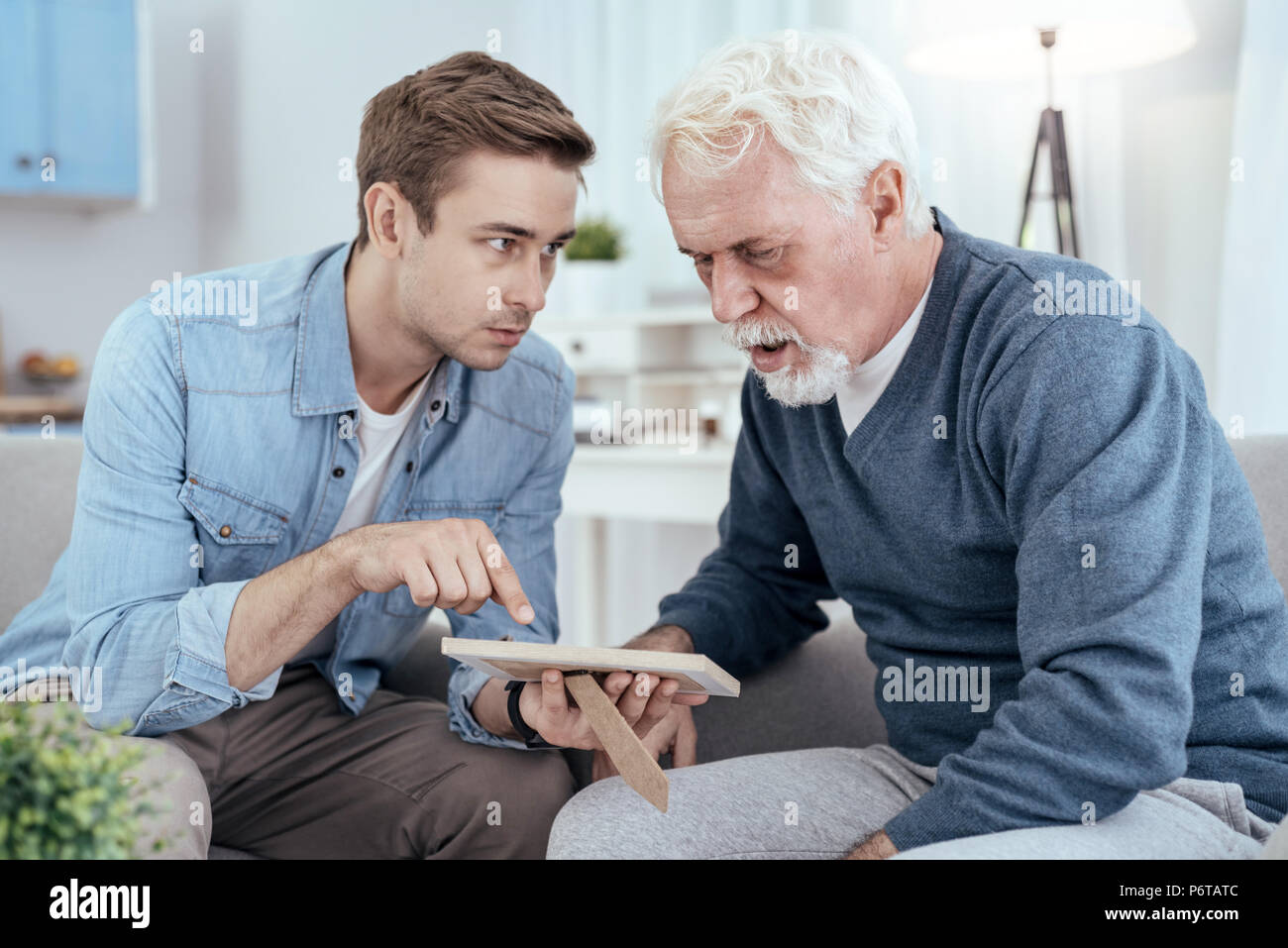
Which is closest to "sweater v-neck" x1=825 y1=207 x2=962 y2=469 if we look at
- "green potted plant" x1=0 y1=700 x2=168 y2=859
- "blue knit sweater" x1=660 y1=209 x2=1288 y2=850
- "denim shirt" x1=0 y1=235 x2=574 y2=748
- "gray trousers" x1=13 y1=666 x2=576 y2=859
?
"blue knit sweater" x1=660 y1=209 x2=1288 y2=850

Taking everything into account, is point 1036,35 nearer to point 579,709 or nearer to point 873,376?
point 873,376

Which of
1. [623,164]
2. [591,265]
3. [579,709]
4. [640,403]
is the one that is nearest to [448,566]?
[579,709]

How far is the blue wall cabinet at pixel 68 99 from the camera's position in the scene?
3424mm

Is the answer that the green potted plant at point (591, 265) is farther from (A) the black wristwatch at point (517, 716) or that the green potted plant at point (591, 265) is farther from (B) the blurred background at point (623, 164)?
(A) the black wristwatch at point (517, 716)

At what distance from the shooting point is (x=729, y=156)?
3.57 ft

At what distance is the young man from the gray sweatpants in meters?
0.11

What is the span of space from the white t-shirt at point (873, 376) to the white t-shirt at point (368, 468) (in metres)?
0.52

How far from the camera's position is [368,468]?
1.41 meters

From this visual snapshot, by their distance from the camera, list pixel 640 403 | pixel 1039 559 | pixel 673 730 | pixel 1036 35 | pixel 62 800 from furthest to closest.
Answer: pixel 640 403 → pixel 1036 35 → pixel 673 730 → pixel 1039 559 → pixel 62 800

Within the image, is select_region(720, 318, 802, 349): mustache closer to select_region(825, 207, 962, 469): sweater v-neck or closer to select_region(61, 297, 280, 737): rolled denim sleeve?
select_region(825, 207, 962, 469): sweater v-neck

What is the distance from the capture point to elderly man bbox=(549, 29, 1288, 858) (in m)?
0.85

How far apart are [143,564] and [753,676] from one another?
0.67 metres

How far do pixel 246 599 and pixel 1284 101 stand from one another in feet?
5.85
